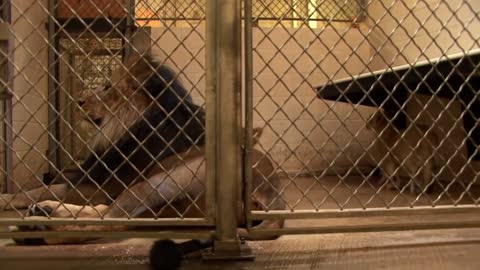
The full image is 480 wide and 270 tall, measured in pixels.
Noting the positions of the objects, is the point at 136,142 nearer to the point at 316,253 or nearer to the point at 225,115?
the point at 225,115

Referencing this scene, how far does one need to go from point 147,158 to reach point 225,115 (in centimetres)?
102

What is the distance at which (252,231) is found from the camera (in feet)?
6.91

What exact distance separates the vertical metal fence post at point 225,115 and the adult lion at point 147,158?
0.21 m

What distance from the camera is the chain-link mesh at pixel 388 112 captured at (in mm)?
2797

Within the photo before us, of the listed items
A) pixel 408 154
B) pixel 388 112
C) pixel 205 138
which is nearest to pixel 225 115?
pixel 205 138

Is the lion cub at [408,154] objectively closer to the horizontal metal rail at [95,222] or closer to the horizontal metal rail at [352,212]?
the horizontal metal rail at [352,212]

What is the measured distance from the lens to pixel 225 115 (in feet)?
6.68

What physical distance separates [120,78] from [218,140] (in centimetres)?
123

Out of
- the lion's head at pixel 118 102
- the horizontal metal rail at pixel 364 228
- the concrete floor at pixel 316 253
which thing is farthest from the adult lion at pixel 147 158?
the horizontal metal rail at pixel 364 228

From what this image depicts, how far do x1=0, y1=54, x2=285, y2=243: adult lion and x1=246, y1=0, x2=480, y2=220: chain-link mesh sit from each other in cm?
34

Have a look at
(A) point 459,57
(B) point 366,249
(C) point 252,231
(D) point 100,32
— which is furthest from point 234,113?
(D) point 100,32

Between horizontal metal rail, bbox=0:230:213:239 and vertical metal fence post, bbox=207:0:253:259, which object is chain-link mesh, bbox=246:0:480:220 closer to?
vertical metal fence post, bbox=207:0:253:259

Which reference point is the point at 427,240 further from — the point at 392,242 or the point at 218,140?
the point at 218,140

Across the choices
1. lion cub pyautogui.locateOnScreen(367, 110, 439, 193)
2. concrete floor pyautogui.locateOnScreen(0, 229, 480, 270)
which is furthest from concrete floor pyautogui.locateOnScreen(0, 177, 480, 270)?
lion cub pyautogui.locateOnScreen(367, 110, 439, 193)
